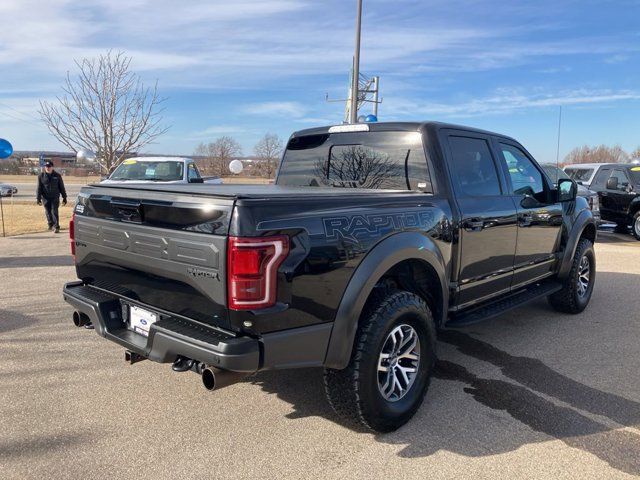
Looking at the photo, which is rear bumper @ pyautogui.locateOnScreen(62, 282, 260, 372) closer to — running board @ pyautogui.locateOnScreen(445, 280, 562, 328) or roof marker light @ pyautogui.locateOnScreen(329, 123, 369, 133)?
running board @ pyautogui.locateOnScreen(445, 280, 562, 328)

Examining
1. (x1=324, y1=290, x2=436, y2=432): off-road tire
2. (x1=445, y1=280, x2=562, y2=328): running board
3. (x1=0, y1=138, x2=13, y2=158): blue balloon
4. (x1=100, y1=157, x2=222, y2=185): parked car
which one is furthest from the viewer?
(x1=100, y1=157, x2=222, y2=185): parked car

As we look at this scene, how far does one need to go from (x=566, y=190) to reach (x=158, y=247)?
4120 mm

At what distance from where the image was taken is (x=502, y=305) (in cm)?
432

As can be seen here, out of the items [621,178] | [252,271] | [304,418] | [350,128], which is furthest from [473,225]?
[621,178]

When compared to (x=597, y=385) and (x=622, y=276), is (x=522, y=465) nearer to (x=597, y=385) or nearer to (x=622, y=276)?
(x=597, y=385)

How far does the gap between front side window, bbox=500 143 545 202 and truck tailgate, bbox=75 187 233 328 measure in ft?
9.97

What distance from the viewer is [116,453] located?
2.82 meters

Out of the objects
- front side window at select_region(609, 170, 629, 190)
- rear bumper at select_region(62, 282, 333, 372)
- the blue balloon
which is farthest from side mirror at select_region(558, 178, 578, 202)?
the blue balloon

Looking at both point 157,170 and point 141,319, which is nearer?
point 141,319

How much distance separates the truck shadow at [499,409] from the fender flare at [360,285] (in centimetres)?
70

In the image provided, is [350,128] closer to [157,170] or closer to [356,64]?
[157,170]

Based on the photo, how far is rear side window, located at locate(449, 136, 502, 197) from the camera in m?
3.90

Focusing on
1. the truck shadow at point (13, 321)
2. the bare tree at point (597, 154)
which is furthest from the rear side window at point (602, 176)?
the bare tree at point (597, 154)

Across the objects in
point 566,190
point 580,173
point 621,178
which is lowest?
point 566,190
